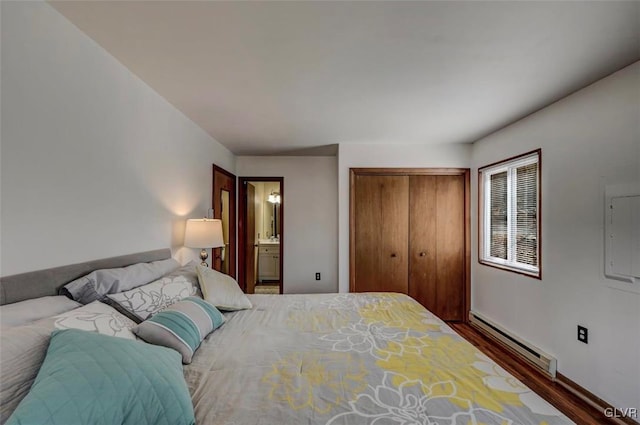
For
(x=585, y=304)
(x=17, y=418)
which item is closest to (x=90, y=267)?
(x=17, y=418)

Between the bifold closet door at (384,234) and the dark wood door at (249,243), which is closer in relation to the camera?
the bifold closet door at (384,234)

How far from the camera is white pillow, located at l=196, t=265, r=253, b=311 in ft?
6.45

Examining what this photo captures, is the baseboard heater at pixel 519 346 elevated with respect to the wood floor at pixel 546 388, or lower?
elevated

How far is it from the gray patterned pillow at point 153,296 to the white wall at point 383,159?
2.28 m

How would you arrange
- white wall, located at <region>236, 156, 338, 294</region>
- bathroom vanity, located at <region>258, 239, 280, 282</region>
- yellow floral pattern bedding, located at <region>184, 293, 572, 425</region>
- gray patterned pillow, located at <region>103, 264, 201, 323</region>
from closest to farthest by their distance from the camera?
yellow floral pattern bedding, located at <region>184, 293, 572, 425</region>, gray patterned pillow, located at <region>103, 264, 201, 323</region>, white wall, located at <region>236, 156, 338, 294</region>, bathroom vanity, located at <region>258, 239, 280, 282</region>

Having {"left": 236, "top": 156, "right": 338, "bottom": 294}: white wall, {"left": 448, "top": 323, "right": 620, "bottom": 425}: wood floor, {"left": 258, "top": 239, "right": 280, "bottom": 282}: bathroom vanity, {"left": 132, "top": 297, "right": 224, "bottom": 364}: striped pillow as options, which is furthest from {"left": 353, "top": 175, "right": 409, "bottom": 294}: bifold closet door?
{"left": 258, "top": 239, "right": 280, "bottom": 282}: bathroom vanity

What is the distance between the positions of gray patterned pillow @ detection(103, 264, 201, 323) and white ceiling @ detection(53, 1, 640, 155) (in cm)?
139

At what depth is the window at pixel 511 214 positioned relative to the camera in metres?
2.88

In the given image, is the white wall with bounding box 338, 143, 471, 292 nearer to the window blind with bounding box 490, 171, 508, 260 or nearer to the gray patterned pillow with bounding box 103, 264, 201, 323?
the window blind with bounding box 490, 171, 508, 260

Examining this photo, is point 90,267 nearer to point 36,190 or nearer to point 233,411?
point 36,190

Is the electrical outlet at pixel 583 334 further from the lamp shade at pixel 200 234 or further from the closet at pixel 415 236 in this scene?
the lamp shade at pixel 200 234

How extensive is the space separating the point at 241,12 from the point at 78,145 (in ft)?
3.61

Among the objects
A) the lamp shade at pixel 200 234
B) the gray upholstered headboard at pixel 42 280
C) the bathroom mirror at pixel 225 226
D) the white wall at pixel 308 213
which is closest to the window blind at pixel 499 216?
the white wall at pixel 308 213

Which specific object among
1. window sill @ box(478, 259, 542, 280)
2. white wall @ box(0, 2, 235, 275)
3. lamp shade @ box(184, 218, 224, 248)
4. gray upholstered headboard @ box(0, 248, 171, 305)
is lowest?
window sill @ box(478, 259, 542, 280)
